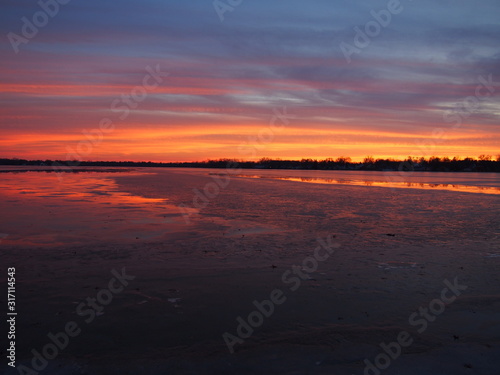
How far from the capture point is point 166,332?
4.36 metres

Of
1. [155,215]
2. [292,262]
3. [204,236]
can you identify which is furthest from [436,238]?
[155,215]

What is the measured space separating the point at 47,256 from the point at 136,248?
Result: 67.0 inches


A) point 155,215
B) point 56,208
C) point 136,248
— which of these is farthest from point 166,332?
point 56,208

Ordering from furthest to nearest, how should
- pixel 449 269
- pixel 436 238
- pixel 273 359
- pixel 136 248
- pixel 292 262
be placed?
pixel 436 238
pixel 136 248
pixel 292 262
pixel 449 269
pixel 273 359

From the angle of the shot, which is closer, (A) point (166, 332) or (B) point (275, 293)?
(A) point (166, 332)

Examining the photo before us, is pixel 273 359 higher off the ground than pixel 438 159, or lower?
lower

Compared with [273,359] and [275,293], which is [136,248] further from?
[273,359]

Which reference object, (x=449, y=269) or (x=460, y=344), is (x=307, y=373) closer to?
(x=460, y=344)

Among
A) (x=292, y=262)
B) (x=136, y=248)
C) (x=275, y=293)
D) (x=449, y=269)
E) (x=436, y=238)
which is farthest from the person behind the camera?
(x=436, y=238)

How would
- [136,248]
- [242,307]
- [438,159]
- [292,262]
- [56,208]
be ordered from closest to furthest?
[242,307]
[292,262]
[136,248]
[56,208]
[438,159]

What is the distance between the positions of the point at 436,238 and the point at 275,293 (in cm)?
592

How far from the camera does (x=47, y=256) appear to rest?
750 centimetres

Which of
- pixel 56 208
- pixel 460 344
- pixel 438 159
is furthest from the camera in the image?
pixel 438 159

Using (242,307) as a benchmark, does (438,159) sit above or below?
above
